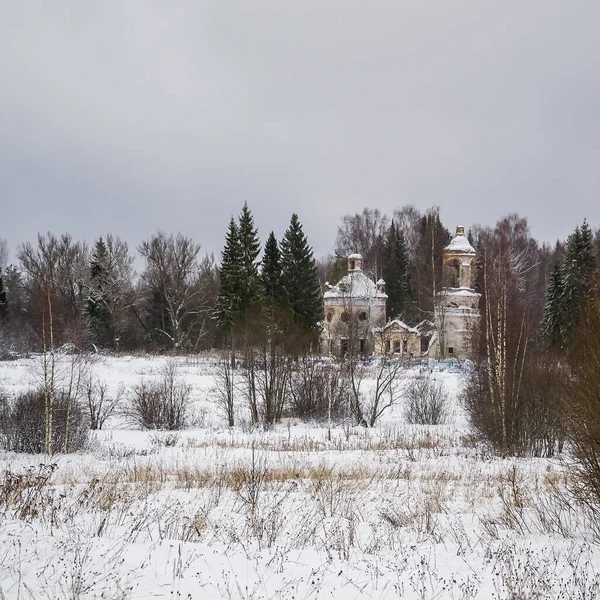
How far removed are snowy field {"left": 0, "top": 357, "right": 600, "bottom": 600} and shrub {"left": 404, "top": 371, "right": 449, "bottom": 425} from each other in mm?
13131

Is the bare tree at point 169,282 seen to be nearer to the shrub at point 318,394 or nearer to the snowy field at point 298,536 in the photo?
the shrub at point 318,394

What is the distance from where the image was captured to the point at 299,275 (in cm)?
5156

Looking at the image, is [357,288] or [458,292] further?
[357,288]

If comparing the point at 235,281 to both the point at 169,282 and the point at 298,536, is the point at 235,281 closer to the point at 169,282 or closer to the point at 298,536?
the point at 169,282

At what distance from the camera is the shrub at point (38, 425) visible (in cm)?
1767

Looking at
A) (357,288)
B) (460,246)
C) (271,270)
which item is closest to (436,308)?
(460,246)

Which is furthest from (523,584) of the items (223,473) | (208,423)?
(208,423)

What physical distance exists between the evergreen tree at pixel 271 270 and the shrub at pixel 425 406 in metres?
25.5

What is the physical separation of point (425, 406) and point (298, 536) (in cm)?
2048

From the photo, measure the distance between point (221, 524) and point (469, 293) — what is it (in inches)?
1741

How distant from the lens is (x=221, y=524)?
269 inches

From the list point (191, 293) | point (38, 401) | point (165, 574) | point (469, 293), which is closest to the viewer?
point (165, 574)

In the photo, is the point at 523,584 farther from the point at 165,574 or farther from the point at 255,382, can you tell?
the point at 255,382

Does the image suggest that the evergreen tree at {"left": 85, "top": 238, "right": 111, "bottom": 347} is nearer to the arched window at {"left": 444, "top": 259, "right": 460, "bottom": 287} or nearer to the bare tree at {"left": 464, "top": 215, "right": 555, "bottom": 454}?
the arched window at {"left": 444, "top": 259, "right": 460, "bottom": 287}
